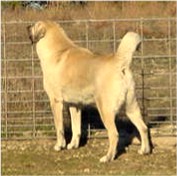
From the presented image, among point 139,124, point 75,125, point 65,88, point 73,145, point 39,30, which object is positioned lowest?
point 73,145

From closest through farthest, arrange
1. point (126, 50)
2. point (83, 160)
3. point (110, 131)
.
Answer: point (126, 50) < point (110, 131) < point (83, 160)

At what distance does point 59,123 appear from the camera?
9156 millimetres

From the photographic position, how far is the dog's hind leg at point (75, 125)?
30.2ft

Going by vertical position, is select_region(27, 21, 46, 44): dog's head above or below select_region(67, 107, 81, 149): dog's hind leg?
above

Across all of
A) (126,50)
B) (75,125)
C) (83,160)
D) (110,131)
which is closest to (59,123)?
(75,125)

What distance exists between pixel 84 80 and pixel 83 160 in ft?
3.27

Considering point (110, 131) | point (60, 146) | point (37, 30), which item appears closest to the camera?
point (110, 131)

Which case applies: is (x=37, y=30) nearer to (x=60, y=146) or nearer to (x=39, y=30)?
(x=39, y=30)

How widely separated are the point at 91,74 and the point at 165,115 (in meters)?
2.08

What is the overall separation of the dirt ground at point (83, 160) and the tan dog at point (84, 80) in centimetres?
18

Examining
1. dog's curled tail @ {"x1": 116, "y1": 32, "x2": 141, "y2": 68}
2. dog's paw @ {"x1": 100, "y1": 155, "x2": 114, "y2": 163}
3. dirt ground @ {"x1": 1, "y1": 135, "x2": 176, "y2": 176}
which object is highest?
dog's curled tail @ {"x1": 116, "y1": 32, "x2": 141, "y2": 68}

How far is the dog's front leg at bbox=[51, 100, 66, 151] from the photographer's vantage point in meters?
9.09

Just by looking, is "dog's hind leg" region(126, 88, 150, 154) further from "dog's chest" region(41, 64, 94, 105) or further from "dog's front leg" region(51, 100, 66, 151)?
"dog's front leg" region(51, 100, 66, 151)

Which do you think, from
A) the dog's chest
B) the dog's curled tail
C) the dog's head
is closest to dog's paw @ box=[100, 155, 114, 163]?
the dog's chest
